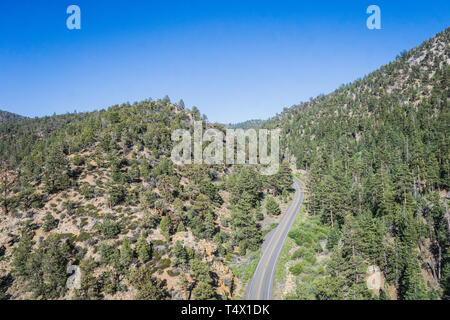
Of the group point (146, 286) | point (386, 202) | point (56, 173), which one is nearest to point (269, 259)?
point (146, 286)

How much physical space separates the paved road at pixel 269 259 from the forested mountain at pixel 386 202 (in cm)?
503

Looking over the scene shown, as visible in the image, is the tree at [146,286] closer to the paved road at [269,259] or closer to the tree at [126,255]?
the tree at [126,255]

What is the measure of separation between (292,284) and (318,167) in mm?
72356

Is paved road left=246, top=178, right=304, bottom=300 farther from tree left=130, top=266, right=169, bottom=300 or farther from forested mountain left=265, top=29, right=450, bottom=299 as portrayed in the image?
tree left=130, top=266, right=169, bottom=300

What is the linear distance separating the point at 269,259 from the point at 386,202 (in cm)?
4242

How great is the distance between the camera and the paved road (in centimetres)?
4919

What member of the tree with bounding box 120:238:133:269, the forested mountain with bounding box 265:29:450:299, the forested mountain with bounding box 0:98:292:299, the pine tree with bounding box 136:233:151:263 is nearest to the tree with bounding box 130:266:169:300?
the forested mountain with bounding box 0:98:292:299

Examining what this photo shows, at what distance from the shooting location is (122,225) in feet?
206

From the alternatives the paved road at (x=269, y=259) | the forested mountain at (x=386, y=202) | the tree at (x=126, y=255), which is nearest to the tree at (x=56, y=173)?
the tree at (x=126, y=255)

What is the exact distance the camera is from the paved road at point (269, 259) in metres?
49.2

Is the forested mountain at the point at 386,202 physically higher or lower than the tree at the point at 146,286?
higher

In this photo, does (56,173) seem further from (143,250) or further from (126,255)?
(143,250)

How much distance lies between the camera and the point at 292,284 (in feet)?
164
